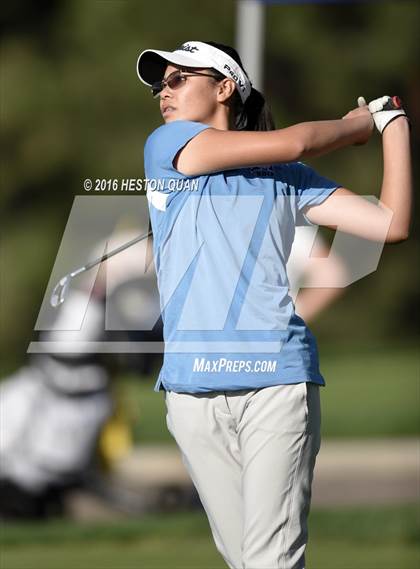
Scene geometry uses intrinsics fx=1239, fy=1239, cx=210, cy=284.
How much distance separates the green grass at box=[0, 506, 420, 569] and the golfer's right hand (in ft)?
8.90

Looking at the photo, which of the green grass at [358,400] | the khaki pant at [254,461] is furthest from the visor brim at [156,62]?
the green grass at [358,400]

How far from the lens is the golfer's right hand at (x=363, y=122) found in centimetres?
312

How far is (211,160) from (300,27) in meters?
18.3

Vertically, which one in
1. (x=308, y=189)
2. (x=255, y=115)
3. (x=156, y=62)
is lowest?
(x=308, y=189)

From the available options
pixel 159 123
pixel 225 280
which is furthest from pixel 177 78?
pixel 159 123

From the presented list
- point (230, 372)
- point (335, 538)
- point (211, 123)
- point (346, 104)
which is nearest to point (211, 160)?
point (211, 123)

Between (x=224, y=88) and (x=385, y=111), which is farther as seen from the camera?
(x=224, y=88)

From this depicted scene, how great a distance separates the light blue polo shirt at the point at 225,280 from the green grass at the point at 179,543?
259 cm

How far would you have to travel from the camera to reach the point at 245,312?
9.78 feet

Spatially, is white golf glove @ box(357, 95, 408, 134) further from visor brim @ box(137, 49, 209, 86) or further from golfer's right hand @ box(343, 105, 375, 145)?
visor brim @ box(137, 49, 209, 86)

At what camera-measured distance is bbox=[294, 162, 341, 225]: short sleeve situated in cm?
317

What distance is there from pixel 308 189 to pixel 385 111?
276 mm

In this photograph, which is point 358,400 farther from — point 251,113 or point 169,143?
point 169,143

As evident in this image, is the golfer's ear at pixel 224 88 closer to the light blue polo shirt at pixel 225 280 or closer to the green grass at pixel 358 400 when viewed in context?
the light blue polo shirt at pixel 225 280
